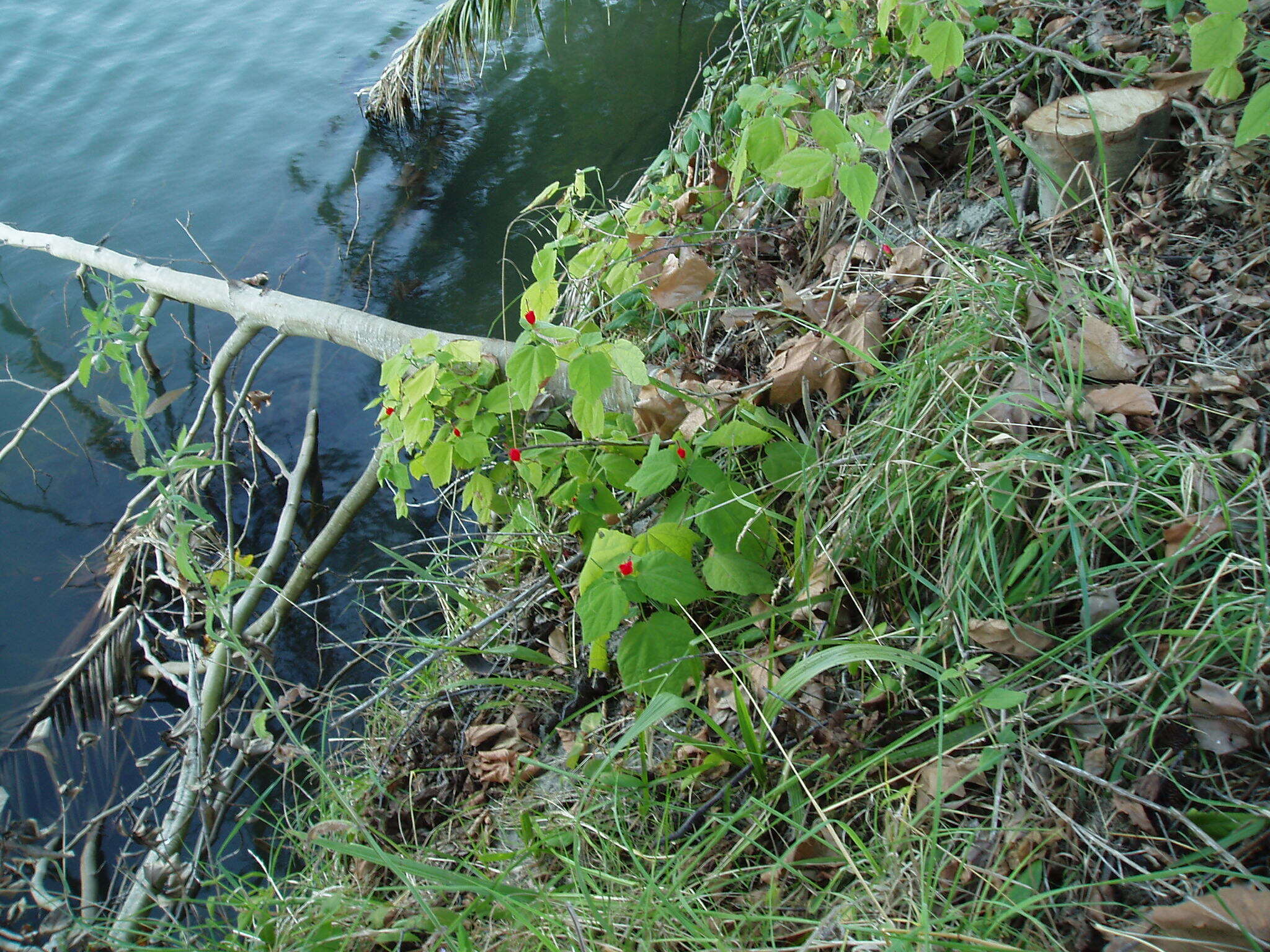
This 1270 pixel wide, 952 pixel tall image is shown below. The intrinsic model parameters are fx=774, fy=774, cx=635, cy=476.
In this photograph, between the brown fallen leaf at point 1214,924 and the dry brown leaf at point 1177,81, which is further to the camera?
the dry brown leaf at point 1177,81

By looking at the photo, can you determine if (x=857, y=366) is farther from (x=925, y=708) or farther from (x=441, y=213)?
(x=441, y=213)

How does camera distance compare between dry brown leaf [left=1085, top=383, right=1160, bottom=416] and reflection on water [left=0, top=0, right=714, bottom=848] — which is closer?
dry brown leaf [left=1085, top=383, right=1160, bottom=416]

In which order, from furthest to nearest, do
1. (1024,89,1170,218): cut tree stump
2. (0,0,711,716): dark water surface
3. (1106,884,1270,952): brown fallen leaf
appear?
(0,0,711,716): dark water surface → (1024,89,1170,218): cut tree stump → (1106,884,1270,952): brown fallen leaf

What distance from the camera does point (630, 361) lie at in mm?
1688

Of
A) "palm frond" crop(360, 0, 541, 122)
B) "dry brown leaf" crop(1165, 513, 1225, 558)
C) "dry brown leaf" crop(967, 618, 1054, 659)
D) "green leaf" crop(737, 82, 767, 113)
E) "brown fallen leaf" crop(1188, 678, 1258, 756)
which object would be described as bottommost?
"brown fallen leaf" crop(1188, 678, 1258, 756)

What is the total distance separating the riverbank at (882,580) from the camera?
1163 millimetres

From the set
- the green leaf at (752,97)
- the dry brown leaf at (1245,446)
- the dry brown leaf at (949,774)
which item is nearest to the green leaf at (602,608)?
the dry brown leaf at (949,774)

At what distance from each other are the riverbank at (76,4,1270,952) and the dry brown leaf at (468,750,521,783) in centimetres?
1

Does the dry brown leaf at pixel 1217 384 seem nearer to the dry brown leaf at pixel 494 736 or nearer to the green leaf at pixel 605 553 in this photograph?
the green leaf at pixel 605 553

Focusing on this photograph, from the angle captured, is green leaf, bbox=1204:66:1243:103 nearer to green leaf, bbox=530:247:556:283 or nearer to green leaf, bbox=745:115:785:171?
green leaf, bbox=745:115:785:171

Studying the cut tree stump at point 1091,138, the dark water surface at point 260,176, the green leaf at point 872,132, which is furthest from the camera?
the dark water surface at point 260,176

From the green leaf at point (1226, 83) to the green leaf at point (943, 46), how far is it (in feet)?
1.55

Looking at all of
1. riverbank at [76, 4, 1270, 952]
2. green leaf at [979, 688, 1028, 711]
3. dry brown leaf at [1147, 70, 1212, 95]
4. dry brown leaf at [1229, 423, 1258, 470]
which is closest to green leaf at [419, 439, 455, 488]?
riverbank at [76, 4, 1270, 952]

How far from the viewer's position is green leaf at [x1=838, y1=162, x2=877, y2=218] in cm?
154
